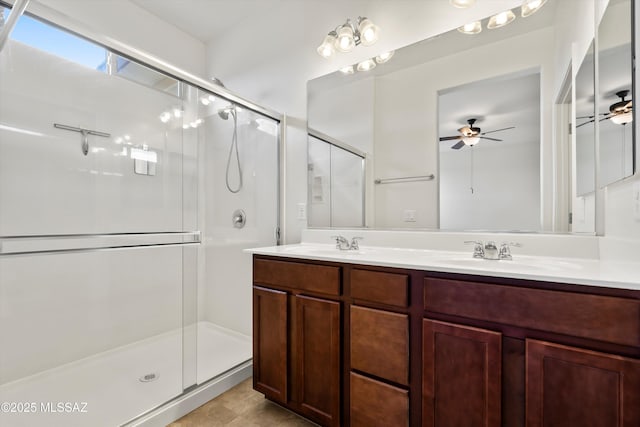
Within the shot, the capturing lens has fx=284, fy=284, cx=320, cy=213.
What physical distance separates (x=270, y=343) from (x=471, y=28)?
1991mm

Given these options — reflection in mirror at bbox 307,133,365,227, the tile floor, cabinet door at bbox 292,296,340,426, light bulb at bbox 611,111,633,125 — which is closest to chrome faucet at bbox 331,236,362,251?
reflection in mirror at bbox 307,133,365,227

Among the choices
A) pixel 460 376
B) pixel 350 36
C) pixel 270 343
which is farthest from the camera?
pixel 350 36

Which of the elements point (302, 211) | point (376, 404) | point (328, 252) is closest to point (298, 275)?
point (328, 252)

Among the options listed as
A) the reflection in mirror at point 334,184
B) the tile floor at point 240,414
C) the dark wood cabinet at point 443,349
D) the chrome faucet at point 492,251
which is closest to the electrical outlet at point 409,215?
the reflection in mirror at point 334,184

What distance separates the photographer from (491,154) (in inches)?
56.6

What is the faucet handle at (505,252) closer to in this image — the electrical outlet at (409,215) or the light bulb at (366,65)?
the electrical outlet at (409,215)

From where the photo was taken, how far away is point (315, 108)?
2090 mm

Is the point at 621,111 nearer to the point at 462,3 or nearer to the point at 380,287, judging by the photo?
the point at 462,3

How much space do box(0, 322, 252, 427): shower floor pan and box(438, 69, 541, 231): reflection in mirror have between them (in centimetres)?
179

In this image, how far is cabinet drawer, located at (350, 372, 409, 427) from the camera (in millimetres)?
1113

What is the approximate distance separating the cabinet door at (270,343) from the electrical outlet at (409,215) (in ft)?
2.70

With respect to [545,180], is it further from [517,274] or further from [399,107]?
[399,107]

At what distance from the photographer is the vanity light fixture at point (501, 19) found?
140 centimetres

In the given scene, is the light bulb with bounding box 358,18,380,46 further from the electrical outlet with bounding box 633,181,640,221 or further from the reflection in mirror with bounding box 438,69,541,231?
the electrical outlet with bounding box 633,181,640,221
